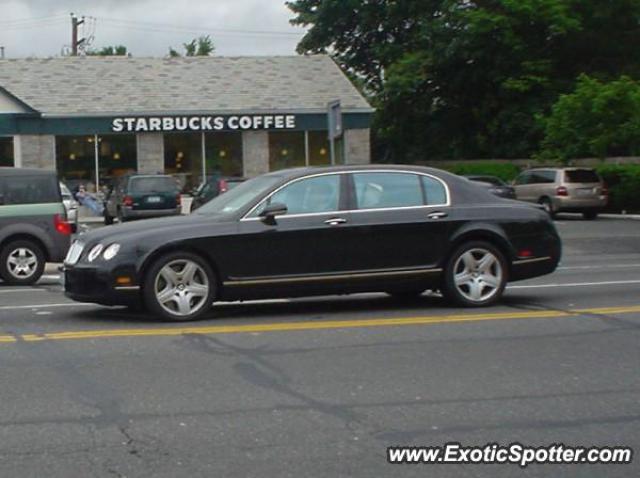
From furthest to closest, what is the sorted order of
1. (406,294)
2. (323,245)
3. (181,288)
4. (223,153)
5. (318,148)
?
1. (318,148)
2. (223,153)
3. (406,294)
4. (323,245)
5. (181,288)

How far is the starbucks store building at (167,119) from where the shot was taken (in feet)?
126

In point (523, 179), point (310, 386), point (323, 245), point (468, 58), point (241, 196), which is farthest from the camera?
point (468, 58)

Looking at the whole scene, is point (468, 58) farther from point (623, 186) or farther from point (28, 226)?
point (28, 226)

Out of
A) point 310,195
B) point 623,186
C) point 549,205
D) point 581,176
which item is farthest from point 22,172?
point 623,186

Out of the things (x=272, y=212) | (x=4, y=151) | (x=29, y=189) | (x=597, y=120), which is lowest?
(x=272, y=212)

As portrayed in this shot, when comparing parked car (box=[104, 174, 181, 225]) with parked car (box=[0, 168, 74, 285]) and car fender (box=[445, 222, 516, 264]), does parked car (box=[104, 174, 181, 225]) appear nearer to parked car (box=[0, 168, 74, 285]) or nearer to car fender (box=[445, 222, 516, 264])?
parked car (box=[0, 168, 74, 285])

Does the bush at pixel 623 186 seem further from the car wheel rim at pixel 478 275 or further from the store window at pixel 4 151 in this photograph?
the car wheel rim at pixel 478 275

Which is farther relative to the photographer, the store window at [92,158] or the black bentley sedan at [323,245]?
the store window at [92,158]

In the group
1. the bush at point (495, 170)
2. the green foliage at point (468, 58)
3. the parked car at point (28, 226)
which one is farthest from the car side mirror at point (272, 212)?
the green foliage at point (468, 58)

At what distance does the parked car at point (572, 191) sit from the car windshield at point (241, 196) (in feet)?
73.9

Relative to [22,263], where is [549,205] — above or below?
above

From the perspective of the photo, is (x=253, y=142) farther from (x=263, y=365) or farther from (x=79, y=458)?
(x=79, y=458)

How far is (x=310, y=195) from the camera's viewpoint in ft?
38.1

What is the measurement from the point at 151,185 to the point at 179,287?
2169 cm
